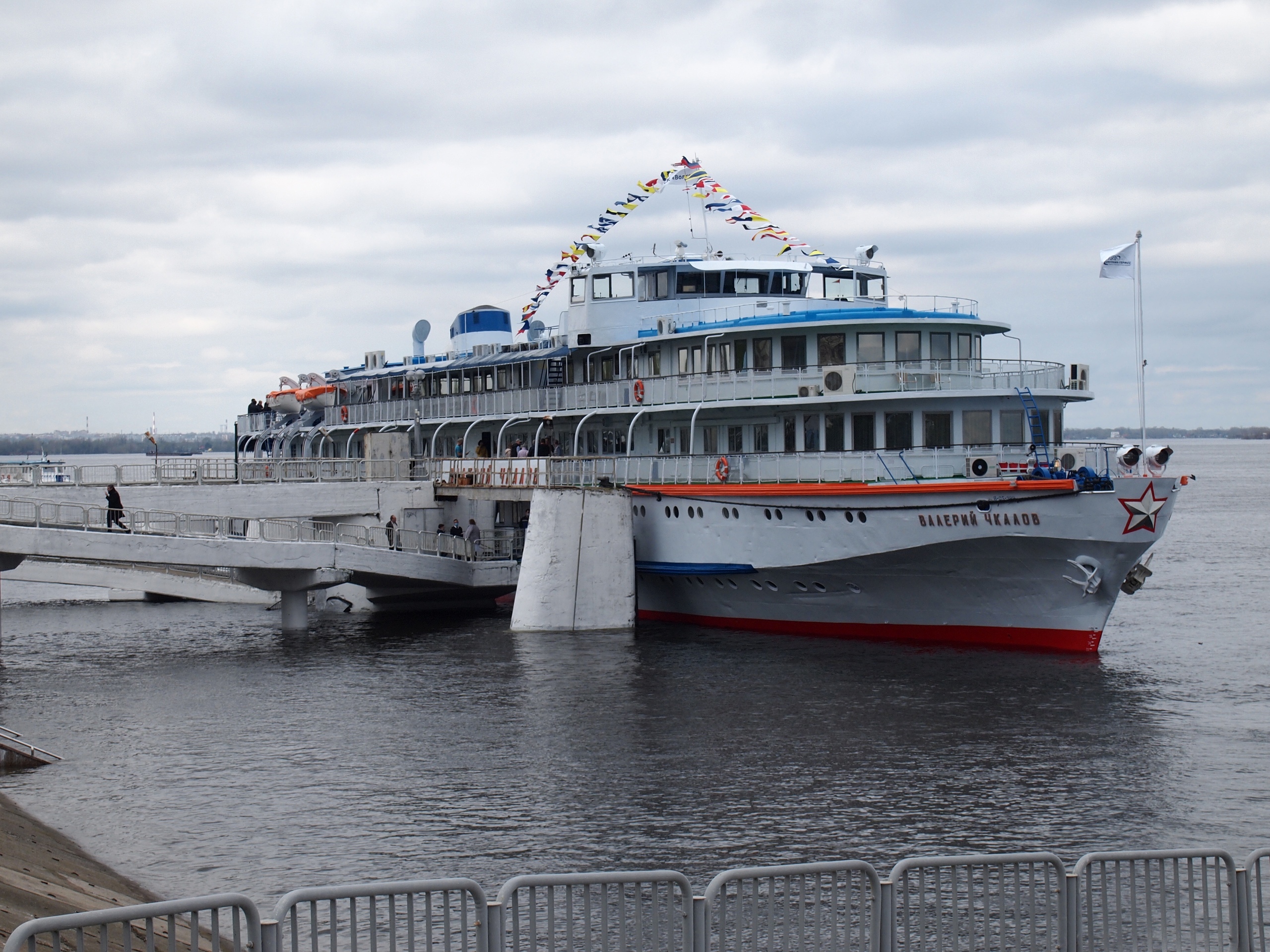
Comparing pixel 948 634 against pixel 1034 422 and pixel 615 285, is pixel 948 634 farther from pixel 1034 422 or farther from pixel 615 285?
pixel 615 285

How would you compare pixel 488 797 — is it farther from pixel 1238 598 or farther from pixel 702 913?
pixel 1238 598

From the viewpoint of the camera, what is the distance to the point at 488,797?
19141 mm

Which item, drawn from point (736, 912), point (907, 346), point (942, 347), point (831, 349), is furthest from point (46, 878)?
point (942, 347)

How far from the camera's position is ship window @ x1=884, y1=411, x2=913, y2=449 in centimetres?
3188

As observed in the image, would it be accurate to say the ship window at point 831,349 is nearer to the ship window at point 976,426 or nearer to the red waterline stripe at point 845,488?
the ship window at point 976,426

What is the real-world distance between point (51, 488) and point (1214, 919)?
34201 millimetres

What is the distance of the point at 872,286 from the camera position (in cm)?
4128

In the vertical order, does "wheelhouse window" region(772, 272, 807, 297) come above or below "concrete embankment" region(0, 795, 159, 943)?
above

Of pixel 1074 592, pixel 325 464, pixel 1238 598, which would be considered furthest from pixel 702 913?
pixel 1238 598

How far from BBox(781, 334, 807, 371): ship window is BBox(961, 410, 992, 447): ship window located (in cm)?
447

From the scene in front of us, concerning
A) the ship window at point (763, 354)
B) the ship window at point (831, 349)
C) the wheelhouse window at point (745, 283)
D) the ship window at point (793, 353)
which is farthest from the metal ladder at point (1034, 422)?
the wheelhouse window at point (745, 283)

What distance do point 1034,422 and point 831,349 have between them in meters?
5.40

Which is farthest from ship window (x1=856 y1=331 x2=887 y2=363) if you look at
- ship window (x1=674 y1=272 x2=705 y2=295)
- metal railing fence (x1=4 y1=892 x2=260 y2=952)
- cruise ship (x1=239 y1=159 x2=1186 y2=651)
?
metal railing fence (x1=4 y1=892 x2=260 y2=952)

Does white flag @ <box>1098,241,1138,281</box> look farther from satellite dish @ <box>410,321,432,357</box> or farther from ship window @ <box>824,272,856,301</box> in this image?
satellite dish @ <box>410,321,432,357</box>
